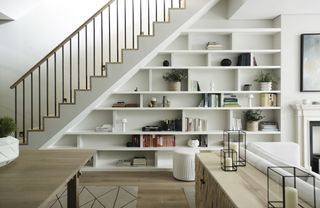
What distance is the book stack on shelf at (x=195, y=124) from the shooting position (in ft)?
16.4

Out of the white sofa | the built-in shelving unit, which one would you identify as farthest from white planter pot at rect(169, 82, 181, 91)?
the white sofa

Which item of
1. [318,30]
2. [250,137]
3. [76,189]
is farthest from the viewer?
[250,137]

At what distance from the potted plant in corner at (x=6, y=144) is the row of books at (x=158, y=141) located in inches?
126

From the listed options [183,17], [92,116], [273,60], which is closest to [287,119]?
[273,60]

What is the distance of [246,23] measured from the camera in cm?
511

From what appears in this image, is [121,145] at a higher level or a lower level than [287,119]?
lower

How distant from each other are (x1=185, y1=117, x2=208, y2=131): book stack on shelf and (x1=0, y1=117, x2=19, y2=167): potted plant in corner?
3.47 metres

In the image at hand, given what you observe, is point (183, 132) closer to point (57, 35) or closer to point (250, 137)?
point (250, 137)

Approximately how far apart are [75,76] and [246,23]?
3.47m

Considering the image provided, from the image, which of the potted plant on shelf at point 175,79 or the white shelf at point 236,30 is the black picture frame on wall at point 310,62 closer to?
the white shelf at point 236,30

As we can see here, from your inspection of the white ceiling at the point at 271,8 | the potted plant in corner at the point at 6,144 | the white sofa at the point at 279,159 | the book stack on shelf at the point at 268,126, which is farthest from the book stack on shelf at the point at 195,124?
the potted plant in corner at the point at 6,144

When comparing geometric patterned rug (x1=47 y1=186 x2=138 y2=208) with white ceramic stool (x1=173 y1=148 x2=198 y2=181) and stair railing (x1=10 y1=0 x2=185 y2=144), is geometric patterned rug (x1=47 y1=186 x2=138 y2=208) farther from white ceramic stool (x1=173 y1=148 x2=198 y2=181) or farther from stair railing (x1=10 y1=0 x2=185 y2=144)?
stair railing (x1=10 y1=0 x2=185 y2=144)

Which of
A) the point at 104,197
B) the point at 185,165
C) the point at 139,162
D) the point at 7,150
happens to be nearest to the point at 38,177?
the point at 7,150

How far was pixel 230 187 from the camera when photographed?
1747 millimetres
